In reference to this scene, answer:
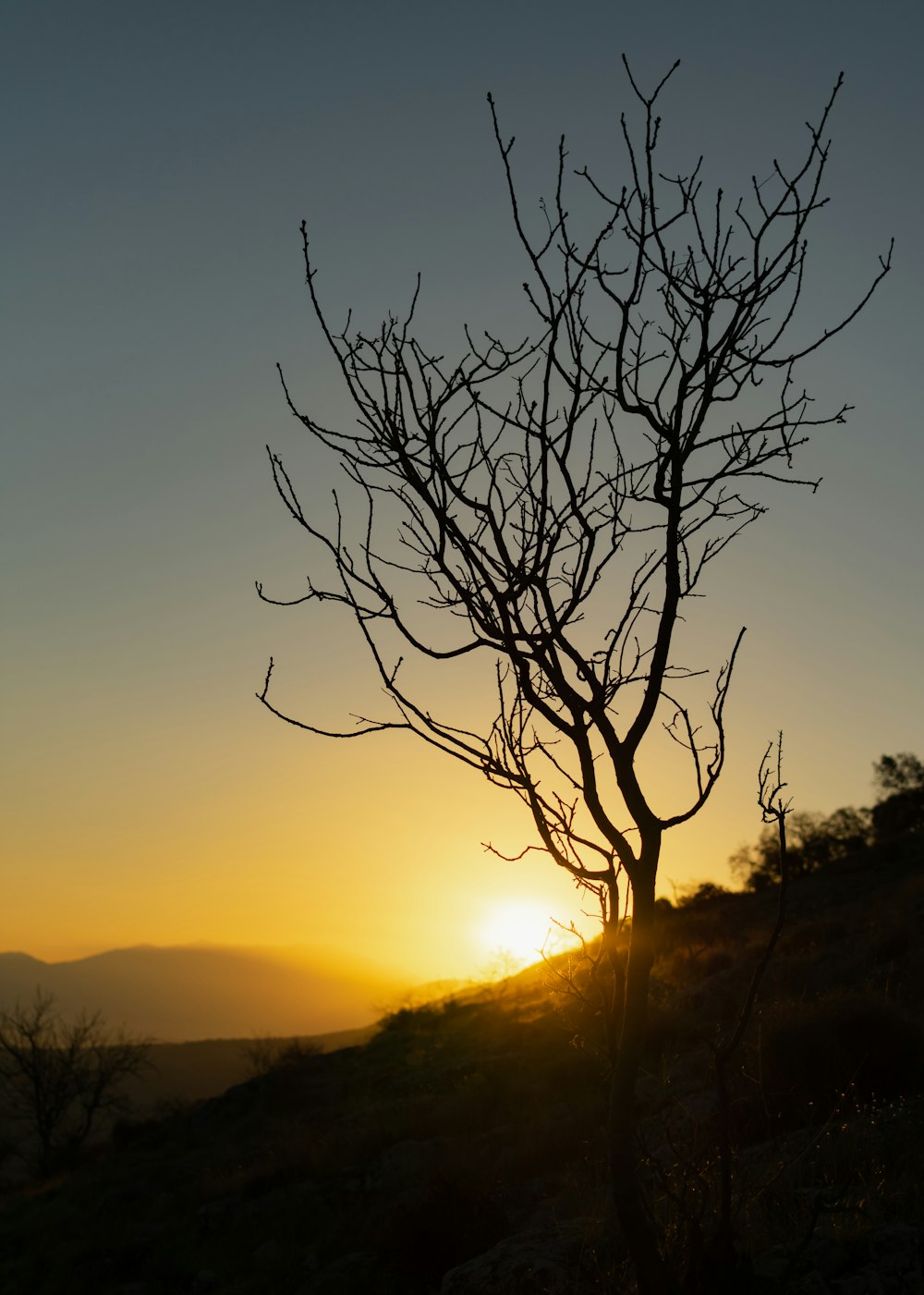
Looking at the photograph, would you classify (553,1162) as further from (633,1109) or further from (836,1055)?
(633,1109)

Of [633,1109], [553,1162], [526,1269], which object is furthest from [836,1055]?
[633,1109]

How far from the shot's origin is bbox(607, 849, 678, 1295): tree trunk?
2.91m

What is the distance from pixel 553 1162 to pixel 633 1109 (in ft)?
26.9

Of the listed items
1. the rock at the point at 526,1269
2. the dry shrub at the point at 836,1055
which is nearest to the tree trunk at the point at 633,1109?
the rock at the point at 526,1269

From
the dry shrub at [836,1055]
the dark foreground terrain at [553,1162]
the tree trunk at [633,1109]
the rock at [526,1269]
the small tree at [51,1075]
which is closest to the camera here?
the tree trunk at [633,1109]

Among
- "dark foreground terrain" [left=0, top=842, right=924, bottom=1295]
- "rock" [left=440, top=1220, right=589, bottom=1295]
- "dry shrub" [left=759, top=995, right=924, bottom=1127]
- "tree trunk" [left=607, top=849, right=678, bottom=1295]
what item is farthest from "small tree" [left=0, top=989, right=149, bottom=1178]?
"tree trunk" [left=607, top=849, right=678, bottom=1295]

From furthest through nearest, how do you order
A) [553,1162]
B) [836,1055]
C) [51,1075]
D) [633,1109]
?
1. [51,1075]
2. [553,1162]
3. [836,1055]
4. [633,1109]

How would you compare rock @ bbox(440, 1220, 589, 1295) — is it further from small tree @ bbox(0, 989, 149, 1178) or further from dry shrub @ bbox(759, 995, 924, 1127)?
small tree @ bbox(0, 989, 149, 1178)

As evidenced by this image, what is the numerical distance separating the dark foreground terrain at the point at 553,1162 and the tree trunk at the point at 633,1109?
0.35m

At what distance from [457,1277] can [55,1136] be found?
130 ft

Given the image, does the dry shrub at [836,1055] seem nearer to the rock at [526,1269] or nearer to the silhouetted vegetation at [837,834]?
the rock at [526,1269]

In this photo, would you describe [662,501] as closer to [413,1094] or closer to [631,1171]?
[631,1171]

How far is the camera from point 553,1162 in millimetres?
10016

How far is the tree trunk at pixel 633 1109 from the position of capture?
115 inches
